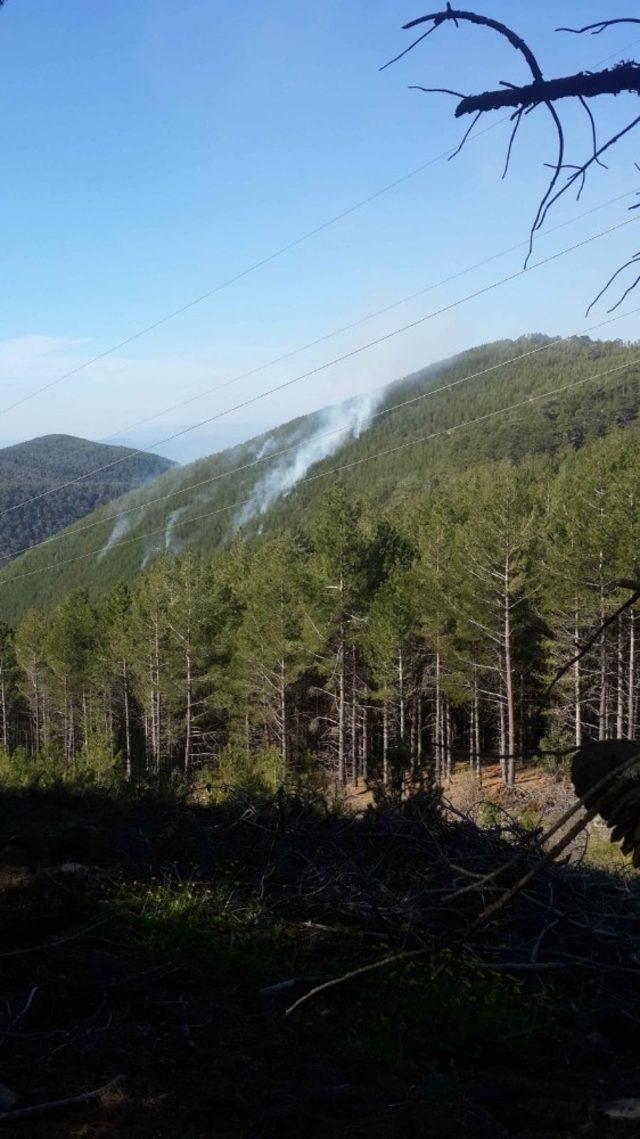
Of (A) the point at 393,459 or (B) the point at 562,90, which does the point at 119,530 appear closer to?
(A) the point at 393,459

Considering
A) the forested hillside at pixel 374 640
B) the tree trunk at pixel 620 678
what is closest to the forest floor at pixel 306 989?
the forested hillside at pixel 374 640

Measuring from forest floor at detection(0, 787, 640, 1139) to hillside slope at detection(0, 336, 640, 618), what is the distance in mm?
101989

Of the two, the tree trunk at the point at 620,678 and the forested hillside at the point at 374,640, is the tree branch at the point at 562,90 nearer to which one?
the forested hillside at the point at 374,640

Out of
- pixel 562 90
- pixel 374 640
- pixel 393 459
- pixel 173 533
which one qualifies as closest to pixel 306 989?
pixel 562 90

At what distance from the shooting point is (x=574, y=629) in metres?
27.3

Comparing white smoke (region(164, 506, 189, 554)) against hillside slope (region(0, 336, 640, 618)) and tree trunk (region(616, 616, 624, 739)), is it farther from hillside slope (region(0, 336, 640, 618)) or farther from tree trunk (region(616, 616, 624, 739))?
tree trunk (region(616, 616, 624, 739))

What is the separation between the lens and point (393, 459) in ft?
498

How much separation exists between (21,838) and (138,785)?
3.47m

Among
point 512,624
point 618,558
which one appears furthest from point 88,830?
point 512,624

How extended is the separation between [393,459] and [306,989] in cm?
15019

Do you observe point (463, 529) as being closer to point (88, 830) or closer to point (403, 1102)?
point (88, 830)

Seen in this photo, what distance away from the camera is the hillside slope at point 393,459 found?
409 ft

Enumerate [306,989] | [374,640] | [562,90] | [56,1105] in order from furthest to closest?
[374,640] < [306,989] < [56,1105] < [562,90]

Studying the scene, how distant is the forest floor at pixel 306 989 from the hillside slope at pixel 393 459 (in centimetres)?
10199
